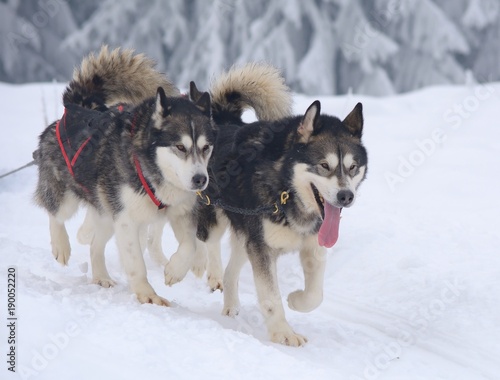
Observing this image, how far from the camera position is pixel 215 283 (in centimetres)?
548

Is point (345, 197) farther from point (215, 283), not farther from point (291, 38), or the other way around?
point (291, 38)

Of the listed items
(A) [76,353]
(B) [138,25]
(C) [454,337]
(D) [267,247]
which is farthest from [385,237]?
(B) [138,25]

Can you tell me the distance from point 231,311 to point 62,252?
145 centimetres

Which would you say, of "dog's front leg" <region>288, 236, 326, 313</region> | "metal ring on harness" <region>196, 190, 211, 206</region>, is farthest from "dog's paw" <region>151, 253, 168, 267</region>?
"dog's front leg" <region>288, 236, 326, 313</region>

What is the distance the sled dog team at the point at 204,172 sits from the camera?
413cm

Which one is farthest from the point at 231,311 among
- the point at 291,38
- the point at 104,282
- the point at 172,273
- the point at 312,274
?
the point at 291,38

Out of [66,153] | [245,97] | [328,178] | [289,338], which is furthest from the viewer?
[245,97]

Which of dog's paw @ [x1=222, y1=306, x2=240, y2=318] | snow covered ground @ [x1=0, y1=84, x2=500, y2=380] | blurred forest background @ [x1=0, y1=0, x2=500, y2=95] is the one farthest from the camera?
blurred forest background @ [x1=0, y1=0, x2=500, y2=95]

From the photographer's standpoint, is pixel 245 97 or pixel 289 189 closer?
pixel 289 189

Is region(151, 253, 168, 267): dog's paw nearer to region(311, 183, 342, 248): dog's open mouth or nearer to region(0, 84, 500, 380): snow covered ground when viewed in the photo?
region(0, 84, 500, 380): snow covered ground

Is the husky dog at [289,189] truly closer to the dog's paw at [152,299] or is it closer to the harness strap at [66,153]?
the dog's paw at [152,299]

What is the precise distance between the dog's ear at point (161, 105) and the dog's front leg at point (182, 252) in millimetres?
717

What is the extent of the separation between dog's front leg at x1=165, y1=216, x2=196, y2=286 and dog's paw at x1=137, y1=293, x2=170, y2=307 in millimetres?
121

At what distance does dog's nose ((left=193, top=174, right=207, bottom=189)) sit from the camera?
406 cm
